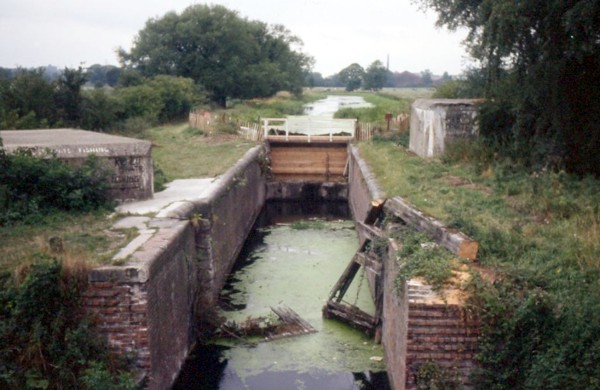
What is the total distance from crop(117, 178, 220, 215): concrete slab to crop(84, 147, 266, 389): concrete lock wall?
280mm

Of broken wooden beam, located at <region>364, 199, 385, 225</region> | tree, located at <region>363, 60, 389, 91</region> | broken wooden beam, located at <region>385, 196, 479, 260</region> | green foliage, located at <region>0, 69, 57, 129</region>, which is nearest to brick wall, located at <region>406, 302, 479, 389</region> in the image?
broken wooden beam, located at <region>385, 196, 479, 260</region>

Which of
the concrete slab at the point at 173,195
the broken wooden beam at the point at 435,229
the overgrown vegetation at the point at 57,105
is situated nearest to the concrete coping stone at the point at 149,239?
the concrete slab at the point at 173,195

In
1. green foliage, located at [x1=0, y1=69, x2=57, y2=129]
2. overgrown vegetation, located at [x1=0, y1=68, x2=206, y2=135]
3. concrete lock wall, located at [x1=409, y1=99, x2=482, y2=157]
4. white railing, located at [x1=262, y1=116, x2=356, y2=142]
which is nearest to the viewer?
concrete lock wall, located at [x1=409, y1=99, x2=482, y2=157]

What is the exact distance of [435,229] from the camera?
7.77 m

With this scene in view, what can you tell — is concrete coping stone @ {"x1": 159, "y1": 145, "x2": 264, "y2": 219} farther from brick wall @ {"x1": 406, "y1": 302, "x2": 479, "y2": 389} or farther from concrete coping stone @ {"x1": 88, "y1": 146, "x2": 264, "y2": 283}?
brick wall @ {"x1": 406, "y1": 302, "x2": 479, "y2": 389}

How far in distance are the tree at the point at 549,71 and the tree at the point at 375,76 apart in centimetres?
11562

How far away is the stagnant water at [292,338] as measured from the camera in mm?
8031

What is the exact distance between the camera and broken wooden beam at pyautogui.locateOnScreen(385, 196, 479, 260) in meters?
6.96

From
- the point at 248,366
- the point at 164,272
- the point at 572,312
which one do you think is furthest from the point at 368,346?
the point at 572,312

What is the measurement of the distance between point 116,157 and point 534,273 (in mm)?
6739

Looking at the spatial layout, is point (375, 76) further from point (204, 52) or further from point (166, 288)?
point (166, 288)

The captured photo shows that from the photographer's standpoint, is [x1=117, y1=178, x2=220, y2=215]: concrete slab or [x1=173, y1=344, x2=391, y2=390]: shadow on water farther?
[x1=117, y1=178, x2=220, y2=215]: concrete slab

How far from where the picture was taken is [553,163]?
1162 cm

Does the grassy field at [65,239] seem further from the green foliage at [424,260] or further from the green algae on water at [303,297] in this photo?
the green foliage at [424,260]
